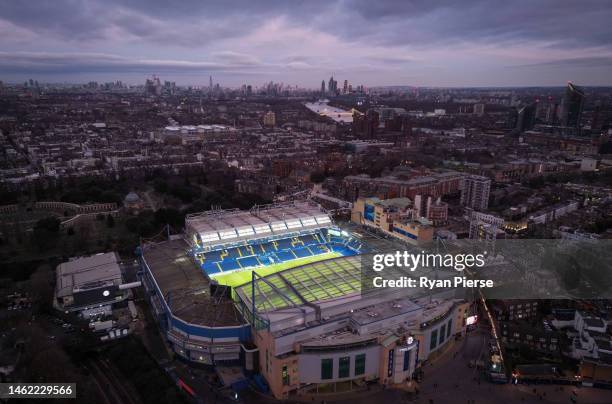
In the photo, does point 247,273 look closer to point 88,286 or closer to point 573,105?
point 88,286

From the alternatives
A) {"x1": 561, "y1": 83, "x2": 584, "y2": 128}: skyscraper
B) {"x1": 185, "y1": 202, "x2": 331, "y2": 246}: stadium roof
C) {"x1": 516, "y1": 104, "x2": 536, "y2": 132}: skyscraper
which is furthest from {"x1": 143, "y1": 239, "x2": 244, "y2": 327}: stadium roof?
{"x1": 561, "y1": 83, "x2": 584, "y2": 128}: skyscraper

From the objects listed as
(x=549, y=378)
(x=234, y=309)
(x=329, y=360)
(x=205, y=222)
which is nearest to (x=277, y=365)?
(x=329, y=360)

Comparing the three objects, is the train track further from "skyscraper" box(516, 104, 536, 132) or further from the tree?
"skyscraper" box(516, 104, 536, 132)

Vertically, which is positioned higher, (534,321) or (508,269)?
(508,269)

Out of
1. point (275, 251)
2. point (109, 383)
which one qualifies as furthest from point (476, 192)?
point (109, 383)

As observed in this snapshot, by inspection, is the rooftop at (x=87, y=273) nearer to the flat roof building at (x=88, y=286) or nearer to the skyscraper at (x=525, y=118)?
the flat roof building at (x=88, y=286)

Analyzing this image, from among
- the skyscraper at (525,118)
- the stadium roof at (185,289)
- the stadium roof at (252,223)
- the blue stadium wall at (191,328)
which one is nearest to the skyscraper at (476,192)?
the stadium roof at (252,223)

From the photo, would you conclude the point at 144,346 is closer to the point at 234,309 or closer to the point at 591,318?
the point at 234,309

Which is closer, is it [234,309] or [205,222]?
[234,309]
